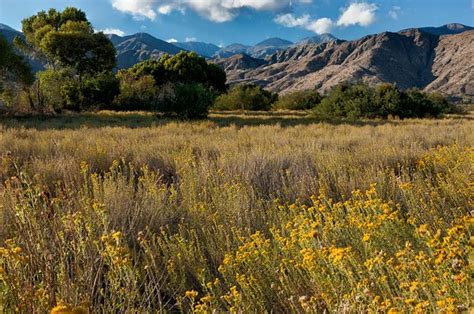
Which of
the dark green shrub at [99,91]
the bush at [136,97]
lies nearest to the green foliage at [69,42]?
the dark green shrub at [99,91]

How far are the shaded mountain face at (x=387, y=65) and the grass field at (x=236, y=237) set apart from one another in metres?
119

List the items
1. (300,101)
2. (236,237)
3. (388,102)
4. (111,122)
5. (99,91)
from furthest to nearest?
(300,101) → (99,91) → (388,102) → (111,122) → (236,237)

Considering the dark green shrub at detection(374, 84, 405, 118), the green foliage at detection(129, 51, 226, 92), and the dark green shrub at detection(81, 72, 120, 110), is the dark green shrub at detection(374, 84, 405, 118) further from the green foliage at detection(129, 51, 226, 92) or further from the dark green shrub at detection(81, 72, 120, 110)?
the dark green shrub at detection(81, 72, 120, 110)

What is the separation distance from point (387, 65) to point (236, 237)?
529 feet

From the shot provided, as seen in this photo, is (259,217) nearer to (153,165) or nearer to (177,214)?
(177,214)

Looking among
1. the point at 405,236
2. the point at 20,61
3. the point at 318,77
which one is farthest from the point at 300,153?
the point at 318,77

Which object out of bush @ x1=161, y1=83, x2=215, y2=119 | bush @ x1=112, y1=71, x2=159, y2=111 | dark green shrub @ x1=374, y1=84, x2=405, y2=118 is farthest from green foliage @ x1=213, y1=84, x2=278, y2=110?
bush @ x1=161, y1=83, x2=215, y2=119

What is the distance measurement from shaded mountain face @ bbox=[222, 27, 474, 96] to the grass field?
119 metres

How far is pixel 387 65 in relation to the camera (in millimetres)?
147500

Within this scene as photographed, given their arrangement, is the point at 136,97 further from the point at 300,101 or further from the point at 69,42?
the point at 300,101

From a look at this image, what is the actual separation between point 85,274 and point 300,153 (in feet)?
15.2

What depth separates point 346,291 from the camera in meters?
2.12

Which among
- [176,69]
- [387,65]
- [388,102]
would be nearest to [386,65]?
[387,65]

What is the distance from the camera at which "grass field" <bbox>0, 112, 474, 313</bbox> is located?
5.81 ft
